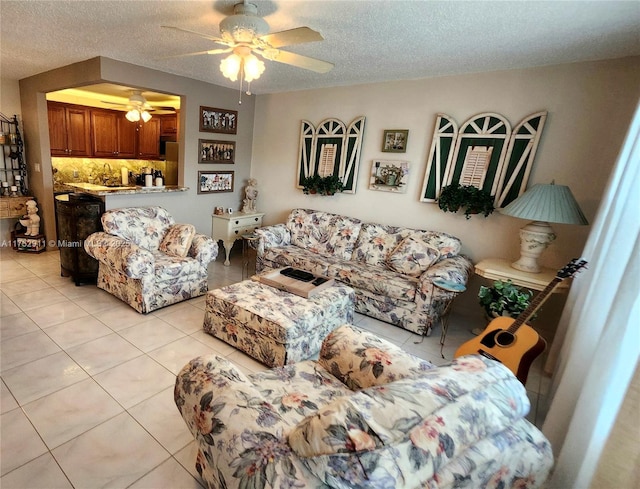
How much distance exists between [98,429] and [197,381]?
3.21 ft

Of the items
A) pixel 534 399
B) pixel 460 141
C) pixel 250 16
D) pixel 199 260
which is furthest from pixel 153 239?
pixel 534 399

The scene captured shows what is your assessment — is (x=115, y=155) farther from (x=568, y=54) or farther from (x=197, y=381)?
(x=568, y=54)

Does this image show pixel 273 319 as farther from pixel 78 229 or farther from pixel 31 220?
pixel 31 220

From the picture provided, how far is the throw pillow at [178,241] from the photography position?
3.38m

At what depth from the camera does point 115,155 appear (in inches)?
232

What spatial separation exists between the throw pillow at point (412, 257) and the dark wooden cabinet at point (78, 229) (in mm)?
3150

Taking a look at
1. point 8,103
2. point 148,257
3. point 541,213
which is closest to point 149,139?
point 8,103

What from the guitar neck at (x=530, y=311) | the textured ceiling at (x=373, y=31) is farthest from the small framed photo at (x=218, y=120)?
the guitar neck at (x=530, y=311)

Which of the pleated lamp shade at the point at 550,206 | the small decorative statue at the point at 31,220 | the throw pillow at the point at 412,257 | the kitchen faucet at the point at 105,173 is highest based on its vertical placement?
the pleated lamp shade at the point at 550,206

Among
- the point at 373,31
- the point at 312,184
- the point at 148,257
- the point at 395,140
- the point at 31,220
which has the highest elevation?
the point at 373,31

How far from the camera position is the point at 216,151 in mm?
4449

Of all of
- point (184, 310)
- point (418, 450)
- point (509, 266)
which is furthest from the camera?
point (184, 310)

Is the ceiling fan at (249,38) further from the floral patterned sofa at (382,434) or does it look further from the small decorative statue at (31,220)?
the small decorative statue at (31,220)

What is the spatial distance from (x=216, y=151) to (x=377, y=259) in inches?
106
